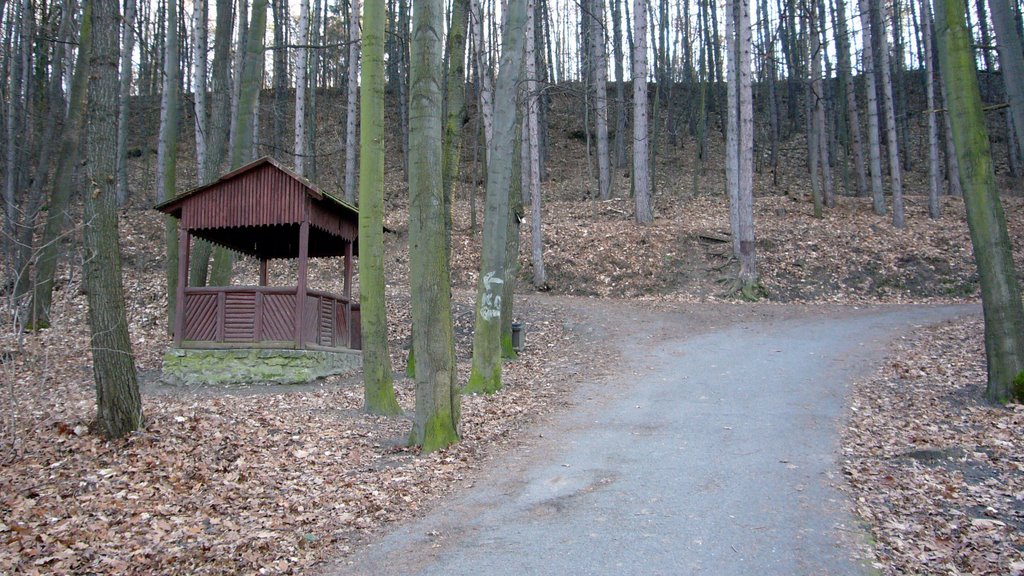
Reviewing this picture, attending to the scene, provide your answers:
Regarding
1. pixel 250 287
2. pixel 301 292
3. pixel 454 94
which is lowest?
pixel 301 292

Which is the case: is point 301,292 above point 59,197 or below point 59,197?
below

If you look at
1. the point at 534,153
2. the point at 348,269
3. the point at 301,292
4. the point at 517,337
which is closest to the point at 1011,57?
the point at 517,337

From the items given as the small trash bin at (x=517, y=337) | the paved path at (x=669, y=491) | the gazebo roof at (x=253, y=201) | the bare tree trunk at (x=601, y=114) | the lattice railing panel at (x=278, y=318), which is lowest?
the paved path at (x=669, y=491)

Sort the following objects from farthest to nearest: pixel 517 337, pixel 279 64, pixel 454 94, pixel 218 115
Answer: pixel 279 64 < pixel 517 337 < pixel 218 115 < pixel 454 94

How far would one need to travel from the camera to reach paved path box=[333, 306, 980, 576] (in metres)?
4.70

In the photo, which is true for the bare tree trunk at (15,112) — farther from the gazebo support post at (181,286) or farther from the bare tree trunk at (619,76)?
the bare tree trunk at (619,76)

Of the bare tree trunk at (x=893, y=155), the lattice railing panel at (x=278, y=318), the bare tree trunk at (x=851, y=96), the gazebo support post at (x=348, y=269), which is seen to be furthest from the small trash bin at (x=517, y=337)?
the bare tree trunk at (x=851, y=96)

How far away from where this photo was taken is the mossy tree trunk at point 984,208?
8.49 m

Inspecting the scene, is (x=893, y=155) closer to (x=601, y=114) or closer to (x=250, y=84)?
(x=601, y=114)

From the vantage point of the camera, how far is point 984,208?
863 centimetres

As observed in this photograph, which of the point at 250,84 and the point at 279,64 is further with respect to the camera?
the point at 279,64

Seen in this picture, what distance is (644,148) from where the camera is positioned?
21.9 metres

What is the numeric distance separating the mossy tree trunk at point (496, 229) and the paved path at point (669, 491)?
1578mm

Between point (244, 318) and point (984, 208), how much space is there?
11816mm
